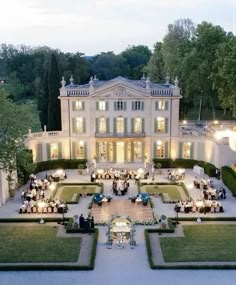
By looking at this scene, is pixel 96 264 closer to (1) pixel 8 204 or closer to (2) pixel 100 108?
(1) pixel 8 204

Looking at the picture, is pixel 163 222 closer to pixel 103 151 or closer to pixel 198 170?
pixel 198 170

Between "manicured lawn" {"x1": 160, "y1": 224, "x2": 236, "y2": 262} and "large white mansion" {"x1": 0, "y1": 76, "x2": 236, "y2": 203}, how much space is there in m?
15.8

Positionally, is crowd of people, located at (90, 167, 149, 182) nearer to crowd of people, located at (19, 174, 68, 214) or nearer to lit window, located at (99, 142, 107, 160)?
lit window, located at (99, 142, 107, 160)

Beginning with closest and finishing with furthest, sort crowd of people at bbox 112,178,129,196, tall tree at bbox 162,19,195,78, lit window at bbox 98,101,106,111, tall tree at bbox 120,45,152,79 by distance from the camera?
1. crowd of people at bbox 112,178,129,196
2. lit window at bbox 98,101,106,111
3. tall tree at bbox 162,19,195,78
4. tall tree at bbox 120,45,152,79

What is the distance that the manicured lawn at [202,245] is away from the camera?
22.0m

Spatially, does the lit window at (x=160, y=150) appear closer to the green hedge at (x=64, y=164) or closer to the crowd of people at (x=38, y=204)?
the green hedge at (x=64, y=164)

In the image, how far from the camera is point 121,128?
4191 centimetres

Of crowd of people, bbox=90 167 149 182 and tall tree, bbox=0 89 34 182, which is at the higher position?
tall tree, bbox=0 89 34 182

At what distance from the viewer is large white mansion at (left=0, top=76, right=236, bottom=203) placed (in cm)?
4125

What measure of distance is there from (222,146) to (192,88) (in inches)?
731

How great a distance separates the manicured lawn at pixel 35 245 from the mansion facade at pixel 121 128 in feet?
51.8

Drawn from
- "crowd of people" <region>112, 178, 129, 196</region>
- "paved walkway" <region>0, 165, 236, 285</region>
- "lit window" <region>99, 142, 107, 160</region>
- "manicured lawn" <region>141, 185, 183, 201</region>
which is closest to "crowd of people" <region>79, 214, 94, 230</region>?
"paved walkway" <region>0, 165, 236, 285</region>

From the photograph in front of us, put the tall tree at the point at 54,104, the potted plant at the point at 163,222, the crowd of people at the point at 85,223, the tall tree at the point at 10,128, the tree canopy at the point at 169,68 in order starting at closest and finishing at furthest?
1. the crowd of people at the point at 85,223
2. the potted plant at the point at 163,222
3. the tall tree at the point at 10,128
4. the tall tree at the point at 54,104
5. the tree canopy at the point at 169,68

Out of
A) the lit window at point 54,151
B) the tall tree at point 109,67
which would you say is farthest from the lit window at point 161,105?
the tall tree at point 109,67
